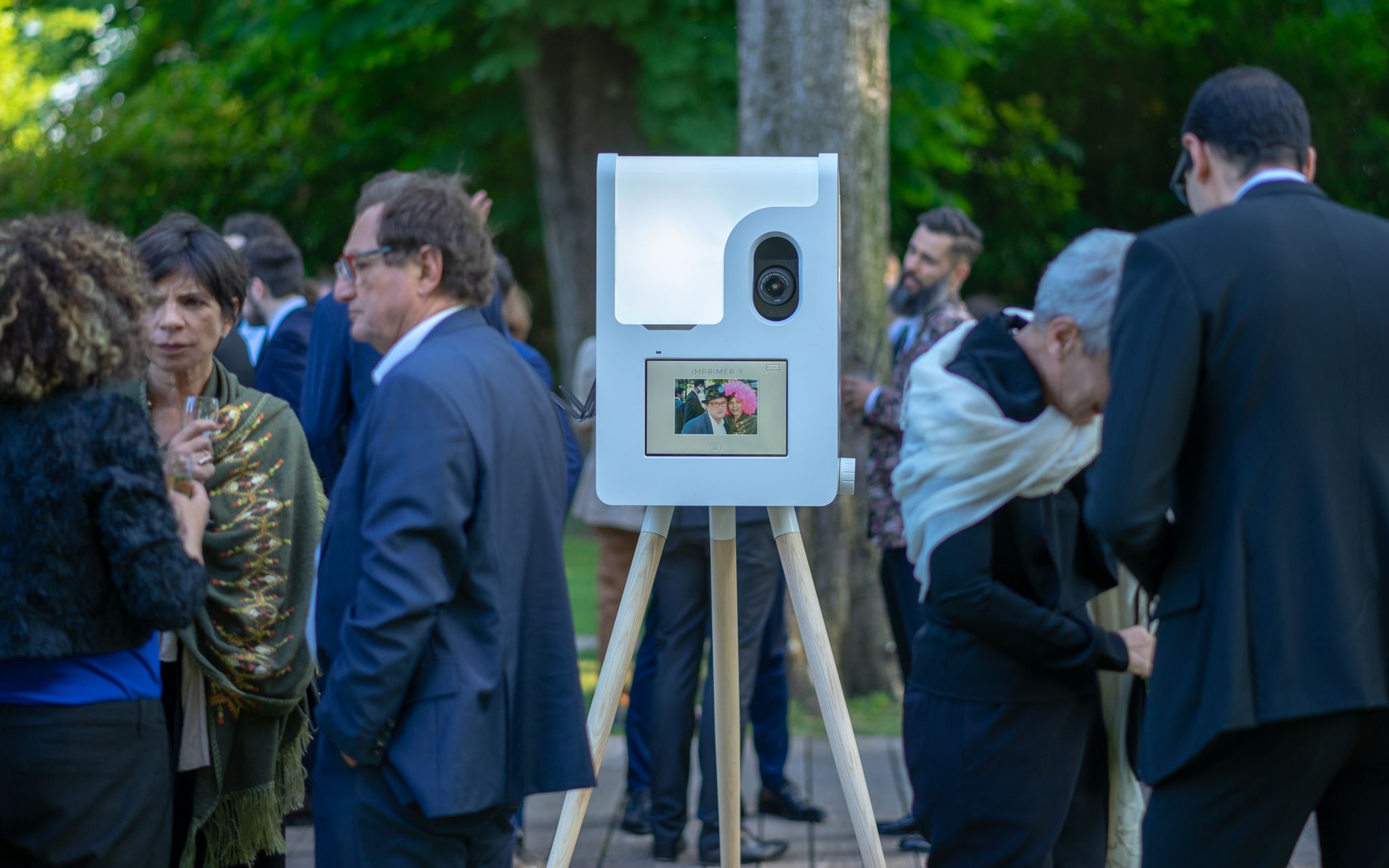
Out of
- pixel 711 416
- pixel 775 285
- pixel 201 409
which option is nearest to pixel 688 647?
pixel 711 416

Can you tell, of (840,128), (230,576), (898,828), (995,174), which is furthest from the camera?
(995,174)

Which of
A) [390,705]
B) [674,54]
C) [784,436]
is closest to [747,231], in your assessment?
[784,436]

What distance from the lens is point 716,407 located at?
3195mm

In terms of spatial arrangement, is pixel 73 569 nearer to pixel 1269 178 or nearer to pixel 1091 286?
pixel 1091 286

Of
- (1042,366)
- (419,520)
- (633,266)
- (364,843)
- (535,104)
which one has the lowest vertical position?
(364,843)

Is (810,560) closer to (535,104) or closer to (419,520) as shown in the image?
(419,520)

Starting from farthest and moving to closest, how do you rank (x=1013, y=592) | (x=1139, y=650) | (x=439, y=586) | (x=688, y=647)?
(x=688, y=647) < (x=1139, y=650) < (x=1013, y=592) < (x=439, y=586)

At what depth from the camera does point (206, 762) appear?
10.2ft

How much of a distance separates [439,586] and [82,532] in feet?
2.11

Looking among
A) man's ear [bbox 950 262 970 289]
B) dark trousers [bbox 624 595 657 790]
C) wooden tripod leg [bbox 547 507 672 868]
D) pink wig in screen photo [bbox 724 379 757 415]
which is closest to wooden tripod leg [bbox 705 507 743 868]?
wooden tripod leg [bbox 547 507 672 868]

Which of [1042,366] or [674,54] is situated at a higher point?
[674,54]

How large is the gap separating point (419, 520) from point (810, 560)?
4.48 metres

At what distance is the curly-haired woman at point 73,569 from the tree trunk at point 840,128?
4.41 meters

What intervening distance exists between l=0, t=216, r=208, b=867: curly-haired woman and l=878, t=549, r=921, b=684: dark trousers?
304 cm
